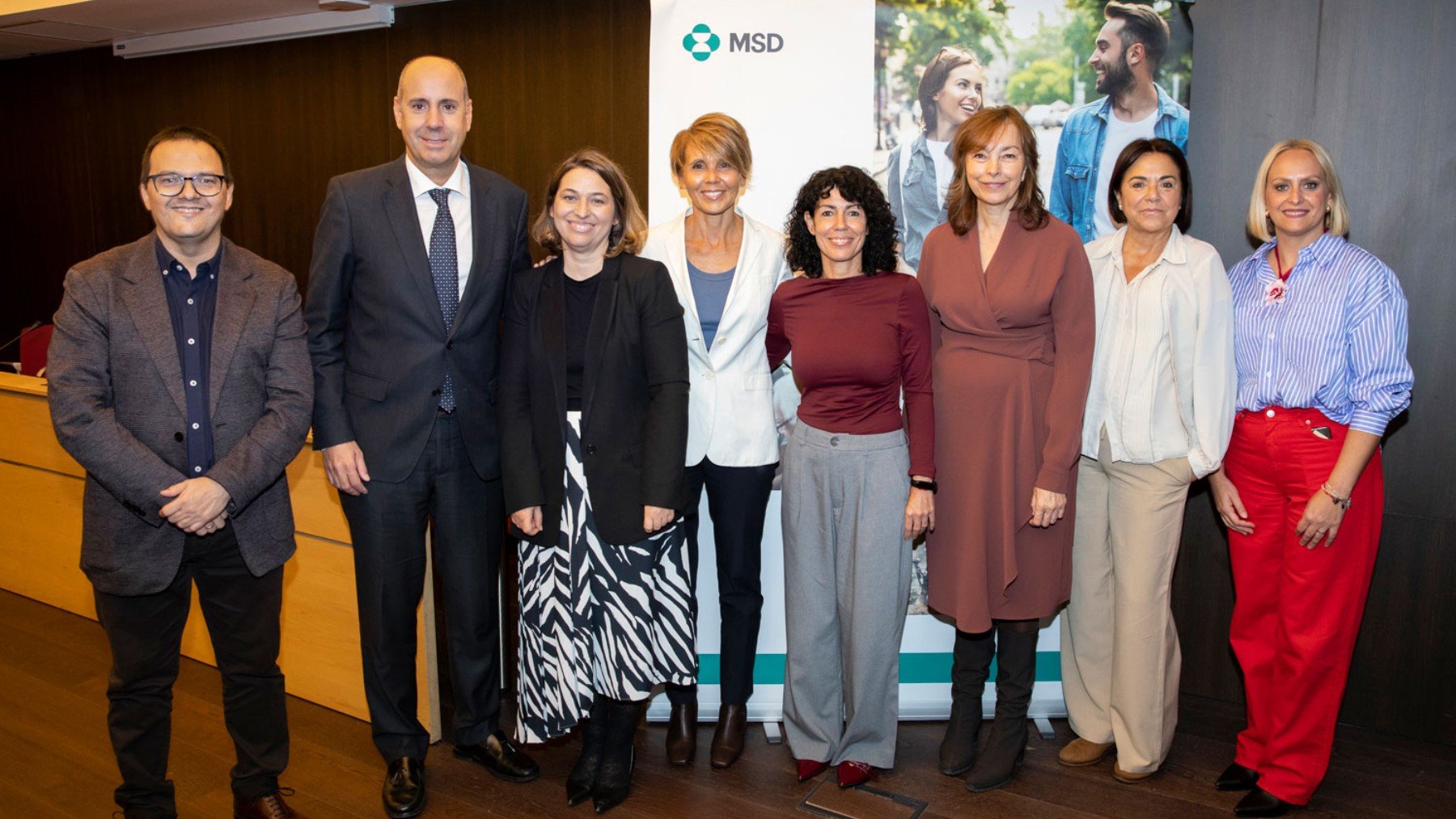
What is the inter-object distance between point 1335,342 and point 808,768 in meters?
1.95

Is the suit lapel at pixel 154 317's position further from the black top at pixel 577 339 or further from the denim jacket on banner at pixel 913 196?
the denim jacket on banner at pixel 913 196

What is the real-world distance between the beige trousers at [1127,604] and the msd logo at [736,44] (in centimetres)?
166

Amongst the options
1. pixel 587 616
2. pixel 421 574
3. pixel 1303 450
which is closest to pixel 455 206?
pixel 421 574

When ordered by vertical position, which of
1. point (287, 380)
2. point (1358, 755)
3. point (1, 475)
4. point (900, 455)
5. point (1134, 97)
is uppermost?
point (1134, 97)

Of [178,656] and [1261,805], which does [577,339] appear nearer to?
[178,656]

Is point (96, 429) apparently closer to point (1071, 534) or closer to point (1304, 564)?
point (1071, 534)

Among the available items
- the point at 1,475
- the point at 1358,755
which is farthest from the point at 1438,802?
the point at 1,475

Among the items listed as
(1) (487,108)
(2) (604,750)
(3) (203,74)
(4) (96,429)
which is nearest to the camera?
(4) (96,429)

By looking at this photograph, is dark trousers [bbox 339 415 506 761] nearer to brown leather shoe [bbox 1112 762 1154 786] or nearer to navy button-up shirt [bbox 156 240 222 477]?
navy button-up shirt [bbox 156 240 222 477]

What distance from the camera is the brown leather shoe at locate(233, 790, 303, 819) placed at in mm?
2764

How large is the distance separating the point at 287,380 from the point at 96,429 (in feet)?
1.41

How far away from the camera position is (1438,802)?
9.86ft

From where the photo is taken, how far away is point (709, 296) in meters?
2.98

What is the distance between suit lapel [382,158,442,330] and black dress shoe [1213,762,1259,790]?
8.85 ft
